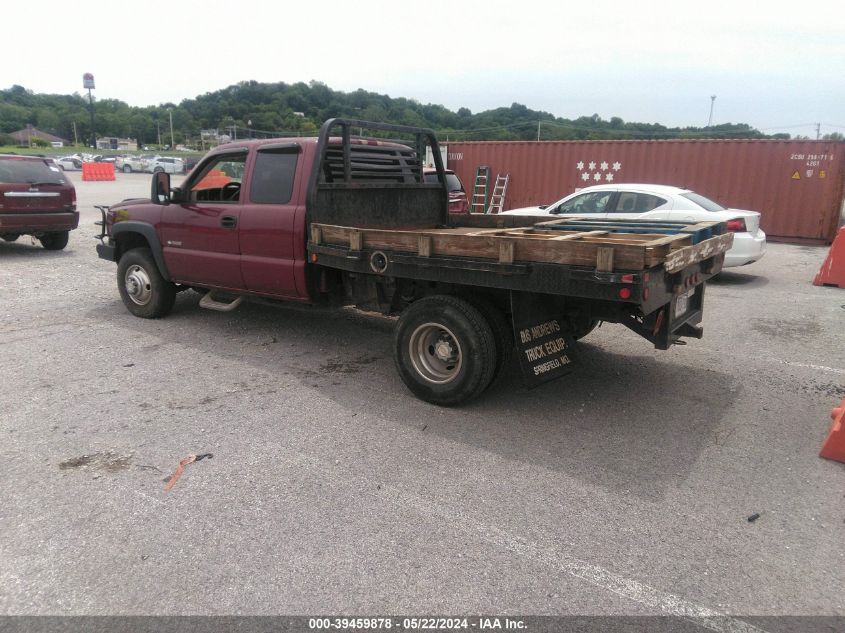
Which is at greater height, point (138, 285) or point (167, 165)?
point (167, 165)

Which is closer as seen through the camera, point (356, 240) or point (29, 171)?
point (356, 240)

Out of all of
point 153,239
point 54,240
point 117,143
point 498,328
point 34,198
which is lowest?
point 54,240

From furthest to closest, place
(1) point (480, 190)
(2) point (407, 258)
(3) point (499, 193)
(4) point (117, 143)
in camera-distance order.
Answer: (4) point (117, 143)
(1) point (480, 190)
(3) point (499, 193)
(2) point (407, 258)

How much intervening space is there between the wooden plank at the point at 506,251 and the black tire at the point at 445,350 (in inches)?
22.7

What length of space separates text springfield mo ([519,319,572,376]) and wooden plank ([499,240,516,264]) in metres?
0.59

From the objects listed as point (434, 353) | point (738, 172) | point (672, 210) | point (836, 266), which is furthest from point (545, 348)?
point (738, 172)

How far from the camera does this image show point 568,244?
3.91 meters

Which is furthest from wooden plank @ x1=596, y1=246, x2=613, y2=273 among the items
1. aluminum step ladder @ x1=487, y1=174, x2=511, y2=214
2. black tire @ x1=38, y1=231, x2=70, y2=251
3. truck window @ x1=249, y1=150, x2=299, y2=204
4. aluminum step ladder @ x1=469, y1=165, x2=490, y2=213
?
aluminum step ladder @ x1=469, y1=165, x2=490, y2=213

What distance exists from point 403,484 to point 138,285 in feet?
16.5

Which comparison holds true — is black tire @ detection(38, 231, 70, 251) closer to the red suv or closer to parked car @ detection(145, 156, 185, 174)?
the red suv

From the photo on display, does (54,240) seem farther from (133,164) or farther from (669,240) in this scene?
(133,164)

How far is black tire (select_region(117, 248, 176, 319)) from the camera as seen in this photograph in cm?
710

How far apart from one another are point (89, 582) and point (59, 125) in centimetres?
13680

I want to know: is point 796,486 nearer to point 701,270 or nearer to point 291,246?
point 701,270
